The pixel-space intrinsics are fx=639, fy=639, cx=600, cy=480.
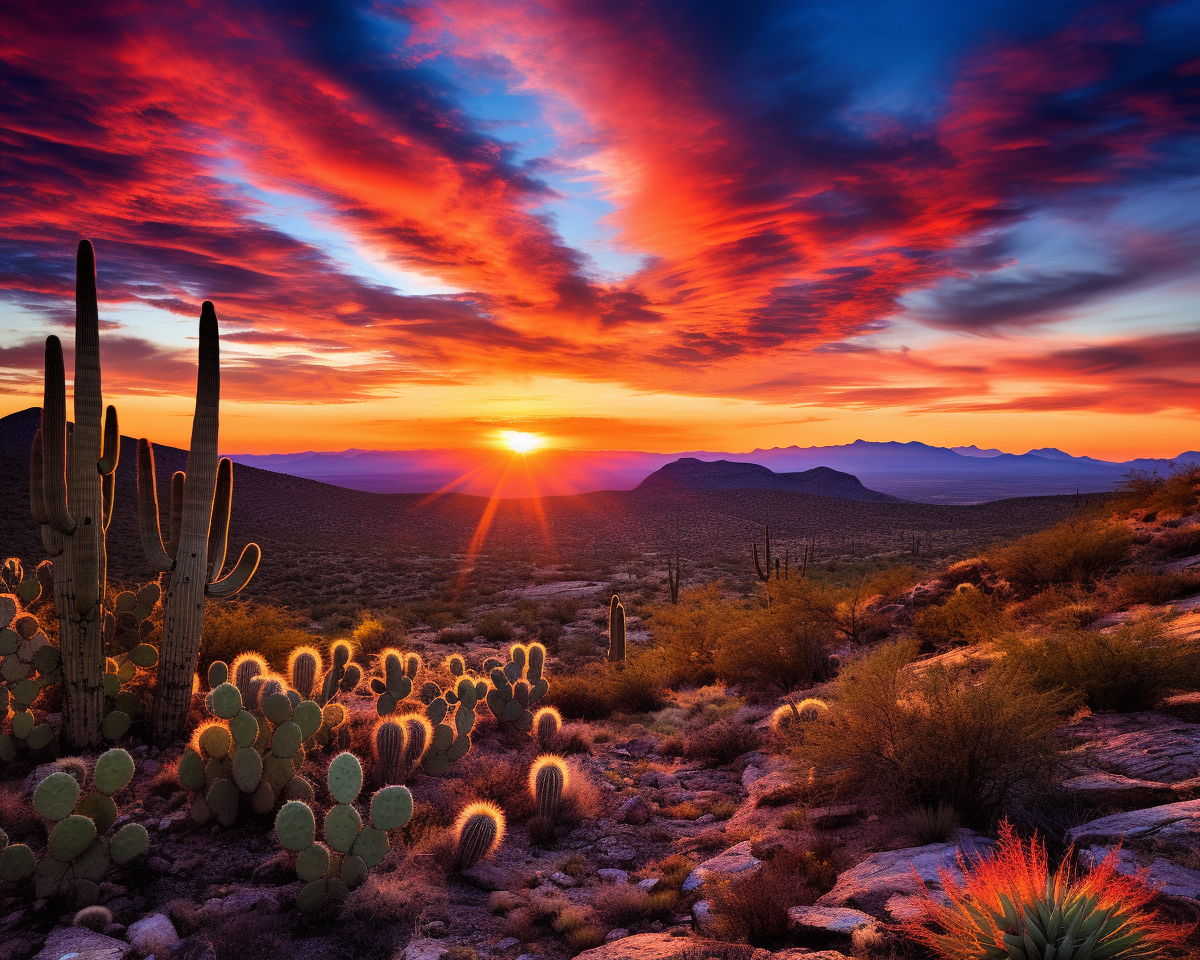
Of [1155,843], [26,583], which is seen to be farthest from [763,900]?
[26,583]

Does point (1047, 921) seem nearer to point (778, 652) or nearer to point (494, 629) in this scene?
point (778, 652)

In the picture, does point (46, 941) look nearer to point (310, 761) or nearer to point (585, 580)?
point (310, 761)

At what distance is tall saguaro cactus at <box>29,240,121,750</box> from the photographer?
7.68 metres

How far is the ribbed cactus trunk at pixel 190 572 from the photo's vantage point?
322 inches

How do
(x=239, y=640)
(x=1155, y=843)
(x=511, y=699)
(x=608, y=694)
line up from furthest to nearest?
(x=608, y=694), (x=239, y=640), (x=511, y=699), (x=1155, y=843)

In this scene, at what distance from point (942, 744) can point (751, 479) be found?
483 feet

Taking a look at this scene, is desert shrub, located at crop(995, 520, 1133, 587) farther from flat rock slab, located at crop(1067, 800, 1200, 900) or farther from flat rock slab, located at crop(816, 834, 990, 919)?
flat rock slab, located at crop(816, 834, 990, 919)

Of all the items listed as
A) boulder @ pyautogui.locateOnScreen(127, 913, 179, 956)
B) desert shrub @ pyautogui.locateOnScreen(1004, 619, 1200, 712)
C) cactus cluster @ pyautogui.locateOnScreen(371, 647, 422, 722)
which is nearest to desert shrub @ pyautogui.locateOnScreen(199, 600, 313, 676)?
cactus cluster @ pyautogui.locateOnScreen(371, 647, 422, 722)

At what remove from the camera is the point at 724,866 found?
6.34 m

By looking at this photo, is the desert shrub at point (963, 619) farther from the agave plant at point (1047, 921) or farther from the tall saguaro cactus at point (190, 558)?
the tall saguaro cactus at point (190, 558)

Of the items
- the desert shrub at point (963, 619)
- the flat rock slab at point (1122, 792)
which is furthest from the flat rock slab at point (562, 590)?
the flat rock slab at point (1122, 792)

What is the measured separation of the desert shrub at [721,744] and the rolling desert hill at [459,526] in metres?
22.3

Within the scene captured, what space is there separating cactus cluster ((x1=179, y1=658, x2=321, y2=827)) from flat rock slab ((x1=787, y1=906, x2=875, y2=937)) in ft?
16.4

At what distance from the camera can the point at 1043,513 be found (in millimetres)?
75375
